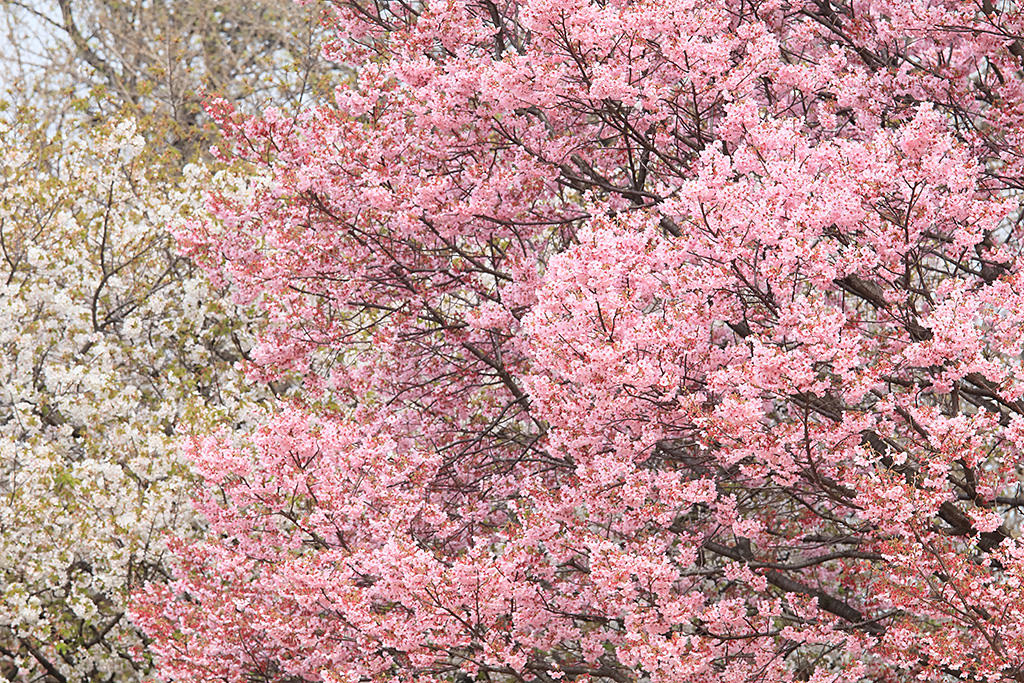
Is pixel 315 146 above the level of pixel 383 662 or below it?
above

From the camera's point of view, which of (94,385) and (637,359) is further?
(94,385)

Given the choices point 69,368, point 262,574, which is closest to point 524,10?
point 262,574

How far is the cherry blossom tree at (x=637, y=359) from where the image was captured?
6.04 meters

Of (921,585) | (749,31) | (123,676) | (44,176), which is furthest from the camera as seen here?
(44,176)

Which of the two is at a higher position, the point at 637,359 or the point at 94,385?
the point at 94,385

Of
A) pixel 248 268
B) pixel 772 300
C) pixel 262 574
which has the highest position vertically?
pixel 248 268

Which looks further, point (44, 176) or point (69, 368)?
point (44, 176)

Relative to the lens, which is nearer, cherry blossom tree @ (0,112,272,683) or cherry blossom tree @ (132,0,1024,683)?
cherry blossom tree @ (132,0,1024,683)

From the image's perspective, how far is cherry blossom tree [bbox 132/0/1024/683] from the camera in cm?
604

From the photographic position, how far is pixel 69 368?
447 inches

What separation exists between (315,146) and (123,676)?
5098mm

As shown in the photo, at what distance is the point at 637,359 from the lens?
20.0ft

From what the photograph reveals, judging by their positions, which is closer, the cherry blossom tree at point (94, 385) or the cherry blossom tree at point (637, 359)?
the cherry blossom tree at point (637, 359)

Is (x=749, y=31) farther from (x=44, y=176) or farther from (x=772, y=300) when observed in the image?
(x=44, y=176)
